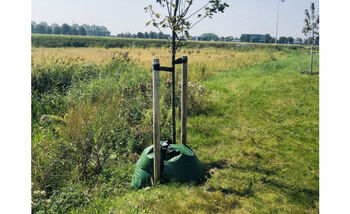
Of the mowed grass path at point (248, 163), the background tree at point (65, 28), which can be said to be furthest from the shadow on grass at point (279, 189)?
the background tree at point (65, 28)

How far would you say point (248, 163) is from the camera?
426cm

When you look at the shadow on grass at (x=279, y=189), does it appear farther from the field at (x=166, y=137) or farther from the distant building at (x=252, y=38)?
the distant building at (x=252, y=38)

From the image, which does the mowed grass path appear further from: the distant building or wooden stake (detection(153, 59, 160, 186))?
the distant building

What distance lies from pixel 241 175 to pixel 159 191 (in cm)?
129

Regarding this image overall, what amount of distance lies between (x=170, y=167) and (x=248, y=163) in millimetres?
1478

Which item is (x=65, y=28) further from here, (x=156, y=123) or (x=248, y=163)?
(x=156, y=123)

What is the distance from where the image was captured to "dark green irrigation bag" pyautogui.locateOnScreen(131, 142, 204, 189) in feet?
11.3

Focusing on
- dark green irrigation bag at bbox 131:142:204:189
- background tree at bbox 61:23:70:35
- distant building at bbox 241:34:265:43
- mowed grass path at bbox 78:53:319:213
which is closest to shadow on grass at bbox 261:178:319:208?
mowed grass path at bbox 78:53:319:213

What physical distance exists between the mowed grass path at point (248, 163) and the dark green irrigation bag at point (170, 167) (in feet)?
0.42

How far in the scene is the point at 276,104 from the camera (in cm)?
812

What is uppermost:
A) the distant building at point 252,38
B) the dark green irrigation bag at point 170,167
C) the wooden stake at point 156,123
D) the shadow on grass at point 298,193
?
the distant building at point 252,38

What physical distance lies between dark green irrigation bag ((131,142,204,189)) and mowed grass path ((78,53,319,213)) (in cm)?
13

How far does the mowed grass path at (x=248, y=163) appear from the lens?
3096mm

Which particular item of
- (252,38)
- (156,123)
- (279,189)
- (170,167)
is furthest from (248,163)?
(252,38)
